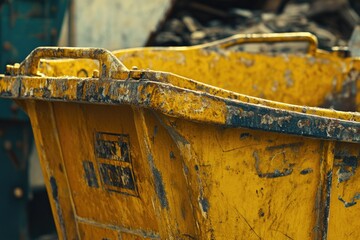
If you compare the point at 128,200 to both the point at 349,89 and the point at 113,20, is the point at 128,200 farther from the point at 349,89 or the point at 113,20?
the point at 113,20

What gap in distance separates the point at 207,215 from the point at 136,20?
418 centimetres

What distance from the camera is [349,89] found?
5.44 meters

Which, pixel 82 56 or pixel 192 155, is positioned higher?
pixel 82 56

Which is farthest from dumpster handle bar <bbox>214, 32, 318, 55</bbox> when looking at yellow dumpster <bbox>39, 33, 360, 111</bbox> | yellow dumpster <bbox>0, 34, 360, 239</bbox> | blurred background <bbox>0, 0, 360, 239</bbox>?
yellow dumpster <bbox>0, 34, 360, 239</bbox>

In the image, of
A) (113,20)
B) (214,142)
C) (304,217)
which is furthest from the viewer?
(113,20)

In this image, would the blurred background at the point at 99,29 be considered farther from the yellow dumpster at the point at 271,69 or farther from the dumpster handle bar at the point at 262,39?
the dumpster handle bar at the point at 262,39

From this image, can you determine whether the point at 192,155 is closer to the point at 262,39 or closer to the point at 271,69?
the point at 262,39

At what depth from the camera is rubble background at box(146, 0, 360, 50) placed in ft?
24.1

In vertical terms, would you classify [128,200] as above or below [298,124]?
below

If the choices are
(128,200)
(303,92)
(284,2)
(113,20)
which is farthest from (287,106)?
(284,2)

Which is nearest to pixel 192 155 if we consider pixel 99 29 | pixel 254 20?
pixel 99 29

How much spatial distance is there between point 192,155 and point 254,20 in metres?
4.89

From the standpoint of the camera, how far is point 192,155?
303 centimetres

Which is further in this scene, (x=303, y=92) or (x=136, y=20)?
(x=136, y=20)
